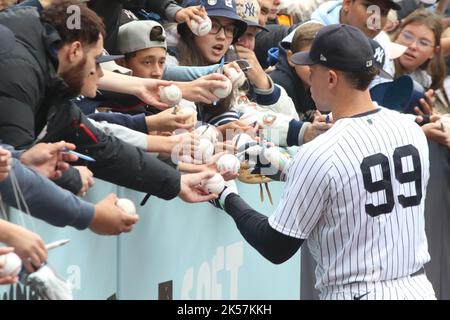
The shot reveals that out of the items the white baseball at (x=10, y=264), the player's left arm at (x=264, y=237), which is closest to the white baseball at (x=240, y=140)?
the player's left arm at (x=264, y=237)

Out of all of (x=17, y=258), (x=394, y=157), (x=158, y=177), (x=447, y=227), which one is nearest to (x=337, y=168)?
(x=394, y=157)

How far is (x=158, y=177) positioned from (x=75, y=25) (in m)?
0.79

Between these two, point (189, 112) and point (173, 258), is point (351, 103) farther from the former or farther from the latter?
point (173, 258)

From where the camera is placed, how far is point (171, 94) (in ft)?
19.1

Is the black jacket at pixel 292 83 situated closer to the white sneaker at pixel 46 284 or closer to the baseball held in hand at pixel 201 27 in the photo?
the baseball held in hand at pixel 201 27

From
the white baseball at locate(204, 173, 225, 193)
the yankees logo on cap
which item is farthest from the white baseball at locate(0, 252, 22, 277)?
the yankees logo on cap

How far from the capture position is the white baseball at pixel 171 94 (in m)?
5.83

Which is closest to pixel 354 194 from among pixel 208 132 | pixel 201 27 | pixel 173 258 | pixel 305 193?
pixel 305 193

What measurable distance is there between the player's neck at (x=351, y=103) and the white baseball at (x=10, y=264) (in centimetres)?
188

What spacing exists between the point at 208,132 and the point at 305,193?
969 millimetres

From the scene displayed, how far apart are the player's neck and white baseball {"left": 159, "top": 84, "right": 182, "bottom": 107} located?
0.96 m

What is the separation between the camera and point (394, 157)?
5160 millimetres

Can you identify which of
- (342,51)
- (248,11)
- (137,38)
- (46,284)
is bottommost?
(46,284)
